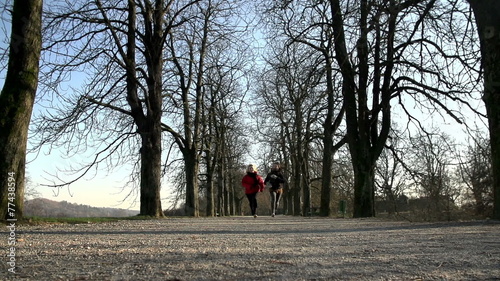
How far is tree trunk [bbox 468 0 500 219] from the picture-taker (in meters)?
8.69

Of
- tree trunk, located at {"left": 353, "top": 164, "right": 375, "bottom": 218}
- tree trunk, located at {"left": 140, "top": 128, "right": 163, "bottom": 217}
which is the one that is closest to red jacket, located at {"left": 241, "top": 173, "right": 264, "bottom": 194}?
tree trunk, located at {"left": 140, "top": 128, "right": 163, "bottom": 217}

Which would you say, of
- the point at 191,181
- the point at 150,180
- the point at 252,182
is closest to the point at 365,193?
the point at 252,182

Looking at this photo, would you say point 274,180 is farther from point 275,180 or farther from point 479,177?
point 479,177

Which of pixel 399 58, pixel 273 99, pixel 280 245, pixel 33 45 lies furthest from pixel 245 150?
pixel 280 245

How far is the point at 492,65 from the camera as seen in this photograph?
8.81 m

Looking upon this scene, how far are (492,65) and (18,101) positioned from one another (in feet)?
28.4

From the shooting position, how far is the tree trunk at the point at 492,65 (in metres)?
8.69

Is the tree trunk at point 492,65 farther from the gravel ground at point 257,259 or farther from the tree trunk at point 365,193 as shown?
the tree trunk at point 365,193

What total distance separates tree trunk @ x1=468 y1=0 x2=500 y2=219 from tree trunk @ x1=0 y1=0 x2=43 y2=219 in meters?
8.29

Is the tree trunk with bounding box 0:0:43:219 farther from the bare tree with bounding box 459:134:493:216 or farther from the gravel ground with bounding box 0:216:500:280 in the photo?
the bare tree with bounding box 459:134:493:216

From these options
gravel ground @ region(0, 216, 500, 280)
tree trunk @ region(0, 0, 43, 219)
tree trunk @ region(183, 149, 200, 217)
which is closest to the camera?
gravel ground @ region(0, 216, 500, 280)

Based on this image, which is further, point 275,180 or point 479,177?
point 275,180

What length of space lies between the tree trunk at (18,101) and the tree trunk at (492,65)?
8.29 m

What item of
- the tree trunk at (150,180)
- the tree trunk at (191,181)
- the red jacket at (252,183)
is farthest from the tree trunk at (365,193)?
the tree trunk at (191,181)
